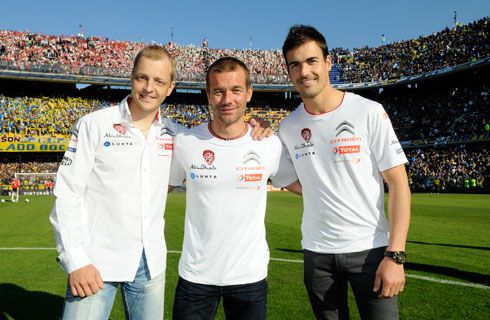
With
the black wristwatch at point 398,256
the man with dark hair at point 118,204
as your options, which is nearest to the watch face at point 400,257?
the black wristwatch at point 398,256

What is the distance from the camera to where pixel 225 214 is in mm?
3242

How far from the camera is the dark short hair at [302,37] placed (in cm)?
327

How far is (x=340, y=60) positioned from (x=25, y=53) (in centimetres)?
4003

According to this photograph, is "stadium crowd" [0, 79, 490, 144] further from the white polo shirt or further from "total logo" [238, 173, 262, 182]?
the white polo shirt

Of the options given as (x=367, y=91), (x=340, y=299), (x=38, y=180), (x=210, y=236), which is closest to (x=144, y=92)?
(x=210, y=236)

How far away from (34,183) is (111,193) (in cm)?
4238

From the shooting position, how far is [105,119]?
312 centimetres

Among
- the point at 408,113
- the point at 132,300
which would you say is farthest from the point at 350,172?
the point at 408,113

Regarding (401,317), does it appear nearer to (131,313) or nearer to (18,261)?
(131,313)

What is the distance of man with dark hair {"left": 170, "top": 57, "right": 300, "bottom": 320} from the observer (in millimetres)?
3201

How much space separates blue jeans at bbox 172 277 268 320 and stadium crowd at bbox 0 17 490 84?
46820mm

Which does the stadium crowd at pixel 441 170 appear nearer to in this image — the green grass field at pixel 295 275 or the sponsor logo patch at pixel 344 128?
the green grass field at pixel 295 275

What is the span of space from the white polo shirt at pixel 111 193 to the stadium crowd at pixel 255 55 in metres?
47.1

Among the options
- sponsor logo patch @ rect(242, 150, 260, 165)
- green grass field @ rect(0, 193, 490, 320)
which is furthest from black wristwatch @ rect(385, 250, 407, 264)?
green grass field @ rect(0, 193, 490, 320)
